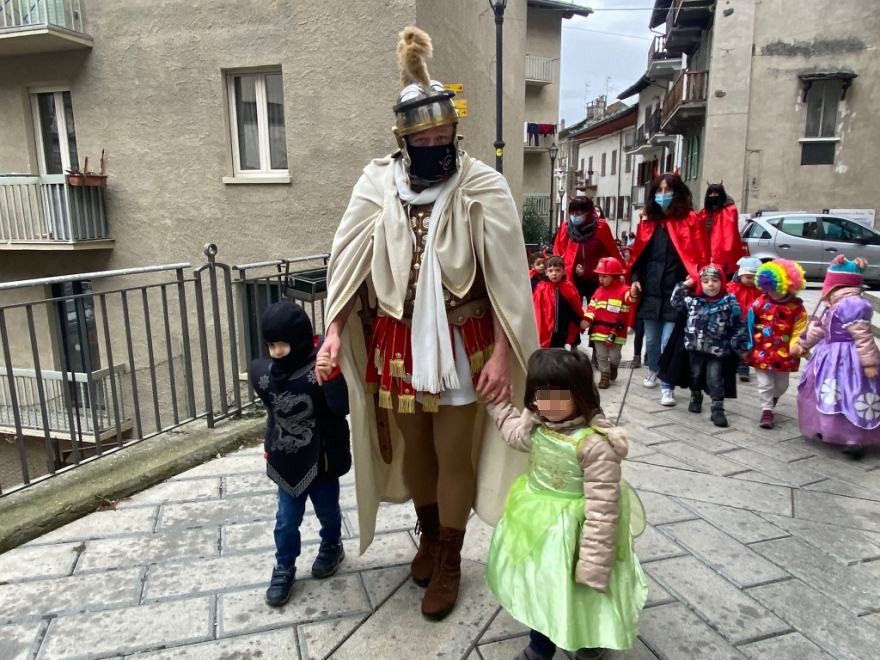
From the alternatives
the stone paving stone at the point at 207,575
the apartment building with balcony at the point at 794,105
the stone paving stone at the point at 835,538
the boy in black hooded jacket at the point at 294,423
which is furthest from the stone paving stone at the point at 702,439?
the apartment building with balcony at the point at 794,105

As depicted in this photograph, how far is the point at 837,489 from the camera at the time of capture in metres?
3.74

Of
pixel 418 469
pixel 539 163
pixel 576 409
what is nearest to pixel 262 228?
pixel 418 469

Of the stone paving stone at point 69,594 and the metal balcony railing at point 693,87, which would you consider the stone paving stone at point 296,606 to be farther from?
the metal balcony railing at point 693,87

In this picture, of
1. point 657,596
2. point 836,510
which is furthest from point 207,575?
point 836,510

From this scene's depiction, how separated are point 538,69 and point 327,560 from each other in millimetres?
24814

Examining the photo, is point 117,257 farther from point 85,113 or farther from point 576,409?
point 576,409

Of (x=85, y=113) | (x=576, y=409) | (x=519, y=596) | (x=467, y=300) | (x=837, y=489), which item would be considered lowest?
(x=837, y=489)

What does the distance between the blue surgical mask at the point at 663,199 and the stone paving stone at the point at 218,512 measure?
3969mm

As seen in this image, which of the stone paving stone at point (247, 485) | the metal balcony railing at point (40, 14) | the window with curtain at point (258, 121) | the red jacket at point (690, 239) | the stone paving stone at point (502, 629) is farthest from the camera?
the metal balcony railing at point (40, 14)

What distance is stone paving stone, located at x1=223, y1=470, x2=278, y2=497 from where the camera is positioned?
370 cm

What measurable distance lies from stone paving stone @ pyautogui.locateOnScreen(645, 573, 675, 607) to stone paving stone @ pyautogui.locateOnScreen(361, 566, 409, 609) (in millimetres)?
1034

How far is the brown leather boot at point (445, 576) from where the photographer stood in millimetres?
2533

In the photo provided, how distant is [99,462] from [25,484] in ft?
1.44

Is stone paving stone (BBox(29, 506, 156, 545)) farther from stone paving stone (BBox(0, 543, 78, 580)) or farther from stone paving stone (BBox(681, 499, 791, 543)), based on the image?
stone paving stone (BBox(681, 499, 791, 543))
